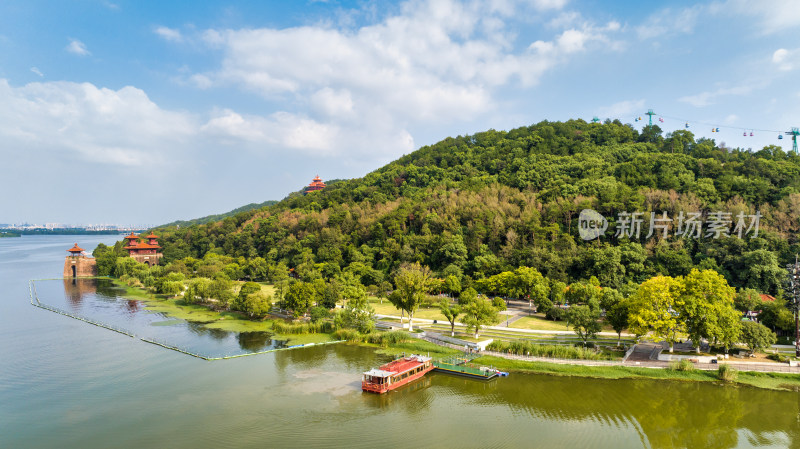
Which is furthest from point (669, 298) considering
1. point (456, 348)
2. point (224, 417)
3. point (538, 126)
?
point (538, 126)

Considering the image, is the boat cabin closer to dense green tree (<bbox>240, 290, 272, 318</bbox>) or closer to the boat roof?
the boat roof

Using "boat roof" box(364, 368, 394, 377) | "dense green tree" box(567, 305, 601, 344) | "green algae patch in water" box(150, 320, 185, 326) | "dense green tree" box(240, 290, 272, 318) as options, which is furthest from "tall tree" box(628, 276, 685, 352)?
"green algae patch in water" box(150, 320, 185, 326)

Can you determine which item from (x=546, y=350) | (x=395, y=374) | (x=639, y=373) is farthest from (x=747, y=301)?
(x=395, y=374)

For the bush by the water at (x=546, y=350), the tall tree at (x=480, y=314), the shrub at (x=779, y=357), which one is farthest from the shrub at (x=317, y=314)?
the shrub at (x=779, y=357)

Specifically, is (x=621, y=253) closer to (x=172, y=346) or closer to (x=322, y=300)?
(x=322, y=300)

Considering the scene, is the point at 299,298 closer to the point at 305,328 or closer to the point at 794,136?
the point at 305,328
